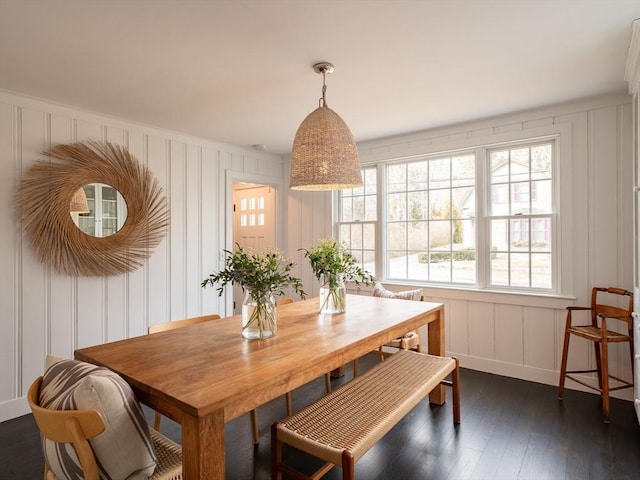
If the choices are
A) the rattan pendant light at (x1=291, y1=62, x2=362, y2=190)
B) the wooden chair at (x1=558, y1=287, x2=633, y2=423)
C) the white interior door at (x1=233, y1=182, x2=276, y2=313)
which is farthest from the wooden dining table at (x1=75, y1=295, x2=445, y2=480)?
the white interior door at (x1=233, y1=182, x2=276, y2=313)

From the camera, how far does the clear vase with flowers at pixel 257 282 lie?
1892 millimetres

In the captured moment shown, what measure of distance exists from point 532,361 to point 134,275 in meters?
3.80

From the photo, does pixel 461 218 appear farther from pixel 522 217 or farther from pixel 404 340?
pixel 404 340

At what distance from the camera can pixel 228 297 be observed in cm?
453

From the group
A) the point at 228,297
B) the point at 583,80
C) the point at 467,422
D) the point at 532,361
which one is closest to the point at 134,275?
the point at 228,297

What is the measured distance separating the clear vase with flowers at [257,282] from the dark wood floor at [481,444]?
88 cm

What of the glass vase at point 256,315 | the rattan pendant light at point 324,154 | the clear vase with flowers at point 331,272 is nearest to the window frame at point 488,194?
the clear vase with flowers at point 331,272

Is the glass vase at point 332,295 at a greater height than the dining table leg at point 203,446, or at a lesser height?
greater

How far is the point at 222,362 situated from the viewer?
1.61 meters

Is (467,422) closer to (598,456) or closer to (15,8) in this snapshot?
(598,456)

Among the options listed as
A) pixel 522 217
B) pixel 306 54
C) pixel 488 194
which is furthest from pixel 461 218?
pixel 306 54

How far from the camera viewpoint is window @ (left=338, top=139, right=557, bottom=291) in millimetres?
3520

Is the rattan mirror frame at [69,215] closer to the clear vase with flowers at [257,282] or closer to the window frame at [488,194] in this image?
the clear vase with flowers at [257,282]

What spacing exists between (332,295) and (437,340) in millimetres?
991
